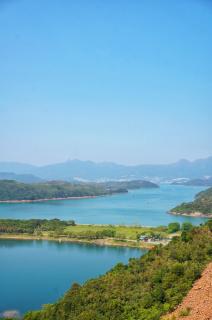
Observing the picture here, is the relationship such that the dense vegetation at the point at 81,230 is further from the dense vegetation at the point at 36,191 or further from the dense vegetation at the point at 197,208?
the dense vegetation at the point at 36,191

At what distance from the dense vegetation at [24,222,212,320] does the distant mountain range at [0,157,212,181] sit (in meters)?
90.4

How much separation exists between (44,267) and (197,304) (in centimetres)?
921

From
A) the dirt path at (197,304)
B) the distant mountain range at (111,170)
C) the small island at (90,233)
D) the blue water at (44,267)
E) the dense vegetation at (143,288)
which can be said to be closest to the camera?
the dirt path at (197,304)

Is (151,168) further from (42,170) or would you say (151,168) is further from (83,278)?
(83,278)

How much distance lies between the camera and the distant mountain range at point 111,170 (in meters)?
105

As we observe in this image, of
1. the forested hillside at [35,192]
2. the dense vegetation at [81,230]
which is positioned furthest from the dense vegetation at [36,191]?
the dense vegetation at [81,230]

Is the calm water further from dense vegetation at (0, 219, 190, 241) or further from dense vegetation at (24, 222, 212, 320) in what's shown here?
dense vegetation at (24, 222, 212, 320)

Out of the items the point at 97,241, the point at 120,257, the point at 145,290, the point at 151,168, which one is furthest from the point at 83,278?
the point at 151,168

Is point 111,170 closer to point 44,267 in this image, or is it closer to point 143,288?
point 44,267

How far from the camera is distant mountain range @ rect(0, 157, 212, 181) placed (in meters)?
105

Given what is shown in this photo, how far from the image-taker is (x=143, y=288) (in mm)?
5422

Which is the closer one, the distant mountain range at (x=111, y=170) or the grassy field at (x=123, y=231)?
the grassy field at (x=123, y=231)

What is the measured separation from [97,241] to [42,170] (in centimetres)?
11805

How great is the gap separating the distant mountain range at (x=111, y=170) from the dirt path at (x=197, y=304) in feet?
303
